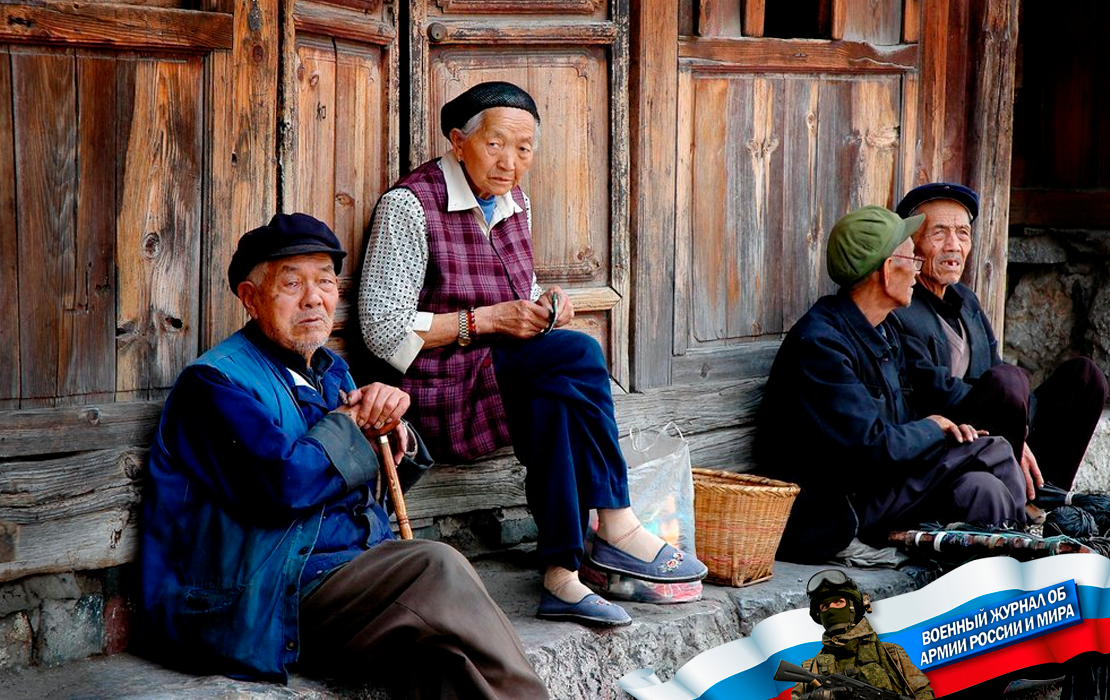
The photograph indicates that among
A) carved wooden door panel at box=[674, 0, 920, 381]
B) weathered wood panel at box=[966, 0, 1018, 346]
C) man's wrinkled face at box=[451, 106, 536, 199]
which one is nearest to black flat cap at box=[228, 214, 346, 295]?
man's wrinkled face at box=[451, 106, 536, 199]

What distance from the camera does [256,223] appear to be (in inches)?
182

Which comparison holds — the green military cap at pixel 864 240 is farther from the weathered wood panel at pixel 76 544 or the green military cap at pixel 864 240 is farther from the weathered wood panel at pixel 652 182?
the weathered wood panel at pixel 76 544

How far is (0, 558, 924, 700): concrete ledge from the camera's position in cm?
398

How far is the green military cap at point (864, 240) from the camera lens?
581cm

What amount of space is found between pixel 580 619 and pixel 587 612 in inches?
1.7

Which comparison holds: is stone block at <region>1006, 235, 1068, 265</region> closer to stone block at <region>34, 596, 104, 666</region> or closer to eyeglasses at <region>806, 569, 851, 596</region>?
eyeglasses at <region>806, 569, 851, 596</region>

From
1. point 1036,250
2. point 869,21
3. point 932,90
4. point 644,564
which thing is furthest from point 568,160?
point 1036,250

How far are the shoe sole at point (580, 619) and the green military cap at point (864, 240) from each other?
6.06 feet

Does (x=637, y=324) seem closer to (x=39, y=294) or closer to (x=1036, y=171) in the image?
(x=39, y=294)

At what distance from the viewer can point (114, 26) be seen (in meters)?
4.23

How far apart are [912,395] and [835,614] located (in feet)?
10.2

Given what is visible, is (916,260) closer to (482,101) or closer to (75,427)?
(482,101)

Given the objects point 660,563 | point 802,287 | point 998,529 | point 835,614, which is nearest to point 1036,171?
point 802,287

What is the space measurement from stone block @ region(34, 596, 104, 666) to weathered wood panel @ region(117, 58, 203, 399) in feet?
2.04
